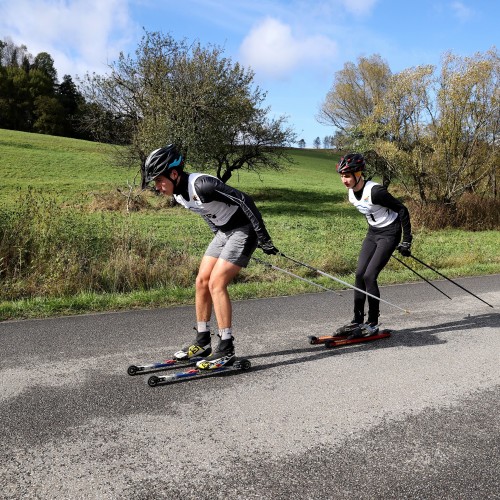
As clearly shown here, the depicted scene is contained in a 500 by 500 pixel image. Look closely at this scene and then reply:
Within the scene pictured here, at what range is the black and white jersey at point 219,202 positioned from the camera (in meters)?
4.60

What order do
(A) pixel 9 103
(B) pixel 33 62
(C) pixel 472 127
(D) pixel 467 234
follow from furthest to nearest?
(B) pixel 33 62, (A) pixel 9 103, (C) pixel 472 127, (D) pixel 467 234

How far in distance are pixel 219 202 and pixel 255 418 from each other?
2069 millimetres

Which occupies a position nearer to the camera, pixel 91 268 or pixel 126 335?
pixel 126 335

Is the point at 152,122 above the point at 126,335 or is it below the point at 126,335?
above

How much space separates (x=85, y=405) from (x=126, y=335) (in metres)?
1.94

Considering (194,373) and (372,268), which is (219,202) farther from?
(372,268)

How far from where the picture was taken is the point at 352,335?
18.6 ft

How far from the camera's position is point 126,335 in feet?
18.9

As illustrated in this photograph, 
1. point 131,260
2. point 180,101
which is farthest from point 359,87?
point 131,260

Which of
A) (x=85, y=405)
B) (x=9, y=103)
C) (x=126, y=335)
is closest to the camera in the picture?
(x=85, y=405)

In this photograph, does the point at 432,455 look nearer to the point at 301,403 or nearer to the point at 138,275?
the point at 301,403

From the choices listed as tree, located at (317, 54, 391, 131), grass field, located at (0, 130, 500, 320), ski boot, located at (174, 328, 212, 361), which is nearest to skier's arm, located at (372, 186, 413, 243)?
ski boot, located at (174, 328, 212, 361)

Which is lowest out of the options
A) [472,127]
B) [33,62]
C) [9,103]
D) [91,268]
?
[91,268]

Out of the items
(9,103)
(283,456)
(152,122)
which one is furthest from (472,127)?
(9,103)
